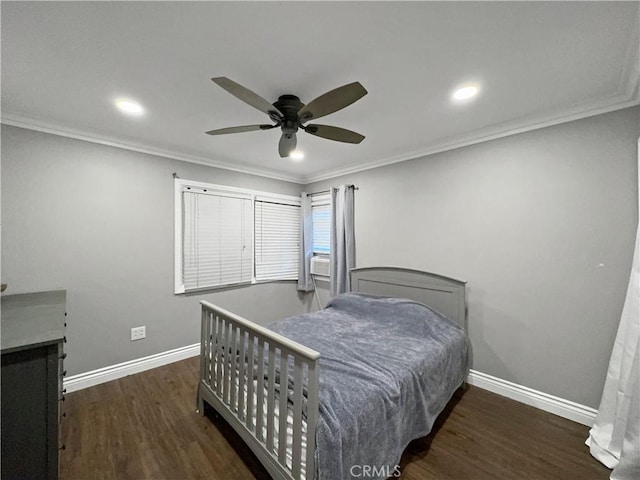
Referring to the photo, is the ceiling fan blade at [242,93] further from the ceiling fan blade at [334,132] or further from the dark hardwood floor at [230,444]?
the dark hardwood floor at [230,444]

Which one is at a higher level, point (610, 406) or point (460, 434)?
point (610, 406)

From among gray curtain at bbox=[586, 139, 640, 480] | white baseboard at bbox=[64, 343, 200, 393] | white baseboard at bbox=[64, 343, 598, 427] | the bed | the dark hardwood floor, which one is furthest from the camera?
white baseboard at bbox=[64, 343, 200, 393]

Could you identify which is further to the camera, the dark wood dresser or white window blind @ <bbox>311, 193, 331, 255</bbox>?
white window blind @ <bbox>311, 193, 331, 255</bbox>

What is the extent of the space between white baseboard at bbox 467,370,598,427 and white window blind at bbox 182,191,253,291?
9.46 feet

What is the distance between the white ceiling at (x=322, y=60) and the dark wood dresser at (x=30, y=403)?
4.76 feet

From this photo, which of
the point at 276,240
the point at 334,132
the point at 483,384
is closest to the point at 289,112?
the point at 334,132

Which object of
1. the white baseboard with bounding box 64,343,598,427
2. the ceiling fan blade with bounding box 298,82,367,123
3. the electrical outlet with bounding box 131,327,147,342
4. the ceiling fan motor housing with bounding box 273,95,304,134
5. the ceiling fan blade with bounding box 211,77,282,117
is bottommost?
the white baseboard with bounding box 64,343,598,427

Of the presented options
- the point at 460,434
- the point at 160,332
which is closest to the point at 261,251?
the point at 160,332

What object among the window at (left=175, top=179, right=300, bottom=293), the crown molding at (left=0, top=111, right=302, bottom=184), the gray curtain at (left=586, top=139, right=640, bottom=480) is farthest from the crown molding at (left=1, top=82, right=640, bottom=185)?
the gray curtain at (left=586, top=139, right=640, bottom=480)

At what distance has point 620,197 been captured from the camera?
185cm

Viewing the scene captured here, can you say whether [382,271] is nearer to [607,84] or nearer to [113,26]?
[607,84]

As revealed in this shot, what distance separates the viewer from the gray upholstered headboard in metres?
2.49

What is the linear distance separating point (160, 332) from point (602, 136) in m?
4.32

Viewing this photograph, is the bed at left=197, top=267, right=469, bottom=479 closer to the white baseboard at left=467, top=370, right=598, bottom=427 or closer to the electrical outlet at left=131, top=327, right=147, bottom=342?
the white baseboard at left=467, top=370, right=598, bottom=427
